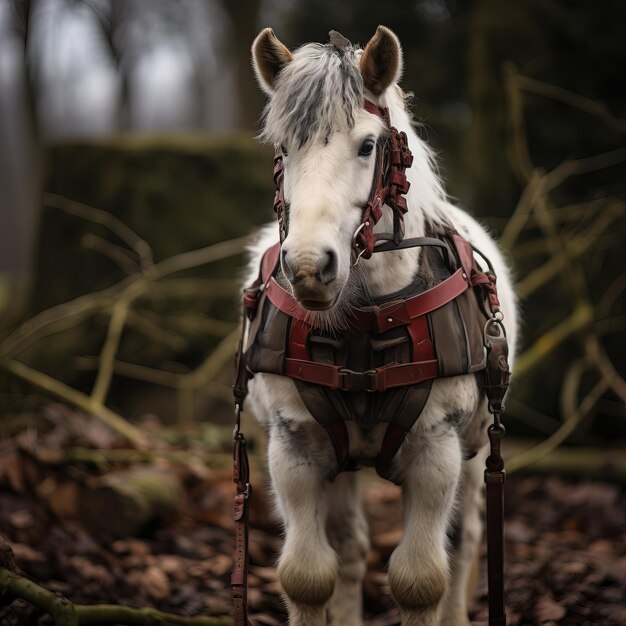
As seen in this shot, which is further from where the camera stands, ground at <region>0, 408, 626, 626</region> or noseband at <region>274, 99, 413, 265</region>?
ground at <region>0, 408, 626, 626</region>

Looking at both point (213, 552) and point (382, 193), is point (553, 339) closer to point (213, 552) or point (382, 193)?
point (213, 552)

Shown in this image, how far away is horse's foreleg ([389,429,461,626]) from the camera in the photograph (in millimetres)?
2844

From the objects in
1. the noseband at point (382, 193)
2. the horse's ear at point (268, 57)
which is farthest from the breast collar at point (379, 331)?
the horse's ear at point (268, 57)

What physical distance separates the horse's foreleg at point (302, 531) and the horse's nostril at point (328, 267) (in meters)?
0.72

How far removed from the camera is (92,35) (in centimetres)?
1520

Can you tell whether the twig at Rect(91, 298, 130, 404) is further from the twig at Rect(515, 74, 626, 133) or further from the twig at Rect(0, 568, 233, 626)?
the twig at Rect(515, 74, 626, 133)

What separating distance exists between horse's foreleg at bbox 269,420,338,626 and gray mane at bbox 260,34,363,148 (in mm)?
1007

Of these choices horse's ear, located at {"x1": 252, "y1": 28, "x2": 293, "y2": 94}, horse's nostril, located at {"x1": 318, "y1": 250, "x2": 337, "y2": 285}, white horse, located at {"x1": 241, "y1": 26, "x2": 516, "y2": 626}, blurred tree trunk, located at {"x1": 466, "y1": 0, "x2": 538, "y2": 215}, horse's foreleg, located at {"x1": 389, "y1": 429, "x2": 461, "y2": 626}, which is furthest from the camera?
blurred tree trunk, located at {"x1": 466, "y1": 0, "x2": 538, "y2": 215}

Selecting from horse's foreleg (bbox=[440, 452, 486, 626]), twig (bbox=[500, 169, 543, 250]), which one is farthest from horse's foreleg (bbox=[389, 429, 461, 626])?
twig (bbox=[500, 169, 543, 250])

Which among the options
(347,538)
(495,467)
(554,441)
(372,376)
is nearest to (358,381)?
(372,376)

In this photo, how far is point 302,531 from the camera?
2.92 metres

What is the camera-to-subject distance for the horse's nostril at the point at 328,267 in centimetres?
234

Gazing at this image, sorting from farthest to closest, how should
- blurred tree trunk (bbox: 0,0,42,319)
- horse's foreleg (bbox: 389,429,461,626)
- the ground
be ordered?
blurred tree trunk (bbox: 0,0,42,319), the ground, horse's foreleg (bbox: 389,429,461,626)

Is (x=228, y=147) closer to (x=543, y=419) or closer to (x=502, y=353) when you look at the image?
(x=543, y=419)
